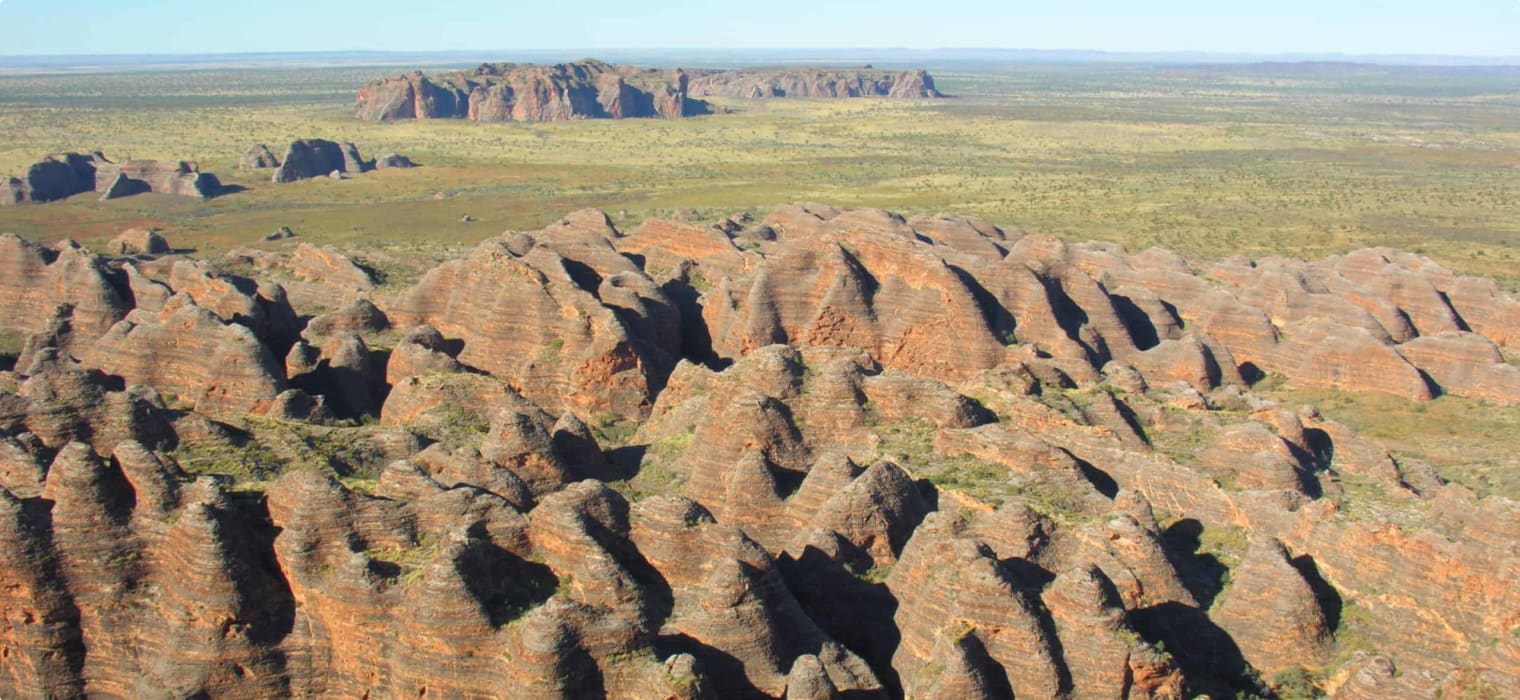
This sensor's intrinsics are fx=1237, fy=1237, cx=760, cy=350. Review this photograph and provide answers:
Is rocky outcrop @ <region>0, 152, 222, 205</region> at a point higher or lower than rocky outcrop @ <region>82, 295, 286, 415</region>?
lower

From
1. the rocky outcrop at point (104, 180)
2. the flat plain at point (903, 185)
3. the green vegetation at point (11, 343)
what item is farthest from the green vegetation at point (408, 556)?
the rocky outcrop at point (104, 180)

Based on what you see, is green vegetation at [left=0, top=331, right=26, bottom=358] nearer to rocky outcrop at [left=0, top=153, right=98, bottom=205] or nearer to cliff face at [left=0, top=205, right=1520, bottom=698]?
cliff face at [left=0, top=205, right=1520, bottom=698]

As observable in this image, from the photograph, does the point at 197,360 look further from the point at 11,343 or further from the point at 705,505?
the point at 705,505

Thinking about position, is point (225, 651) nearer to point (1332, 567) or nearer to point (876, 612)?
point (876, 612)

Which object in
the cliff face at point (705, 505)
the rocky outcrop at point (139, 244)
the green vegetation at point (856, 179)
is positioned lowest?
the green vegetation at point (856, 179)

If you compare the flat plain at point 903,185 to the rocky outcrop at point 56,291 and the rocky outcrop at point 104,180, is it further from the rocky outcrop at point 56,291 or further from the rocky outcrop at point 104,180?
the rocky outcrop at point 56,291

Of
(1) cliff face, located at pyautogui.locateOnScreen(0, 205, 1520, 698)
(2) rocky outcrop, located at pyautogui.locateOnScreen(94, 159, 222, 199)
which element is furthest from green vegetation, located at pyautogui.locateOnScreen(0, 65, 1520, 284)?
(1) cliff face, located at pyautogui.locateOnScreen(0, 205, 1520, 698)

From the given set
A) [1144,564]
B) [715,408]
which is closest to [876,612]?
[1144,564]

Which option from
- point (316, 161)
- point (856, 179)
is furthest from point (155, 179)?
point (856, 179)
